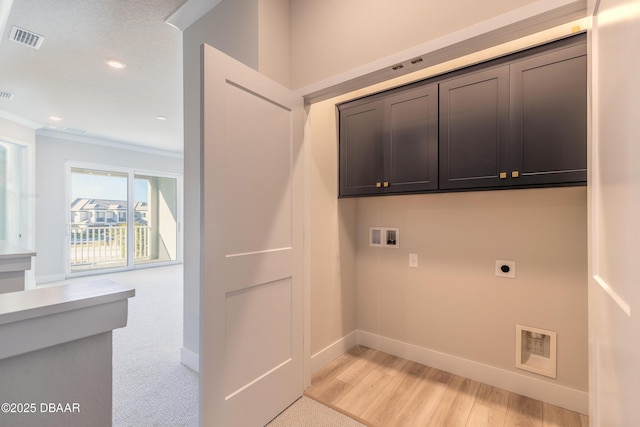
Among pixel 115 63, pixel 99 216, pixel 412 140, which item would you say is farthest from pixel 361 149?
pixel 99 216

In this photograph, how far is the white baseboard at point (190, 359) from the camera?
93.1 inches

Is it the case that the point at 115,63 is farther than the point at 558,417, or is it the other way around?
the point at 115,63

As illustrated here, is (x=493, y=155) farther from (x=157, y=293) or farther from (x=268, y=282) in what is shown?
(x=157, y=293)

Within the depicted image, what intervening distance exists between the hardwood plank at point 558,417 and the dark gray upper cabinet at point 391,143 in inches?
63.1

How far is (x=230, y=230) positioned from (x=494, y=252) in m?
1.89

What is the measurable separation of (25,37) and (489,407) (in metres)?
4.59

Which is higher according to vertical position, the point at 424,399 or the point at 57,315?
the point at 57,315

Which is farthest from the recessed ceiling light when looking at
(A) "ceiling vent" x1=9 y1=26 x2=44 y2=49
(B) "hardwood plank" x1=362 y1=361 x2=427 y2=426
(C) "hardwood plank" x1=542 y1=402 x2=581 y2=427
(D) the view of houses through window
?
(C) "hardwood plank" x1=542 y1=402 x2=581 y2=427

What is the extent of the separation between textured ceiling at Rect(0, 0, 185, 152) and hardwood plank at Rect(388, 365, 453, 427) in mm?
3290

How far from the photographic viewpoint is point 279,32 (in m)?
1.99

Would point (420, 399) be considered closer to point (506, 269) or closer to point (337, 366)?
point (337, 366)

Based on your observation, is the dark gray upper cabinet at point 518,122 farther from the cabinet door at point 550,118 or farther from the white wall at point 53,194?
the white wall at point 53,194

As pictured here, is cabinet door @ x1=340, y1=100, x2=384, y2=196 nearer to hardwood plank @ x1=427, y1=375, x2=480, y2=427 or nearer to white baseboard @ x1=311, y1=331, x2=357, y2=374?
white baseboard @ x1=311, y1=331, x2=357, y2=374

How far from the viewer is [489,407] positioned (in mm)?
1896
